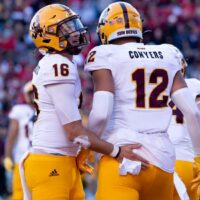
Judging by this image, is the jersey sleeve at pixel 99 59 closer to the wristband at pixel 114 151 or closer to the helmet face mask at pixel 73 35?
the helmet face mask at pixel 73 35

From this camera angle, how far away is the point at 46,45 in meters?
5.08

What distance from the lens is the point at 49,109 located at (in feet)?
16.0

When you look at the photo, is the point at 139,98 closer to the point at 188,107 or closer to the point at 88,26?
the point at 188,107

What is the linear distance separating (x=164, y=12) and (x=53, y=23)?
10.7m

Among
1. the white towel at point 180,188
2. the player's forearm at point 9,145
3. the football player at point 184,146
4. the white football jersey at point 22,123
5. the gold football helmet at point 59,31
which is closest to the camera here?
the gold football helmet at point 59,31

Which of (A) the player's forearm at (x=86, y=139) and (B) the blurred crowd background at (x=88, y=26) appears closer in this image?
(A) the player's forearm at (x=86, y=139)

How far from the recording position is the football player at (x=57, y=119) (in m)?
4.77

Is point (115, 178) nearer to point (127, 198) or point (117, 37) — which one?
point (127, 198)

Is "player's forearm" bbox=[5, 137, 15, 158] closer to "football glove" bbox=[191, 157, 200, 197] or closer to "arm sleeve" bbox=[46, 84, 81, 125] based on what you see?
"football glove" bbox=[191, 157, 200, 197]

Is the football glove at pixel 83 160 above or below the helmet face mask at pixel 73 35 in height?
below

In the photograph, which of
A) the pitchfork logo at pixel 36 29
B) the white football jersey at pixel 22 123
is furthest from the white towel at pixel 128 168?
the white football jersey at pixel 22 123

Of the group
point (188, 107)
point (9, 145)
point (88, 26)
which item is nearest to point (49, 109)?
point (188, 107)

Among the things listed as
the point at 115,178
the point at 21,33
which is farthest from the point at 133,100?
the point at 21,33

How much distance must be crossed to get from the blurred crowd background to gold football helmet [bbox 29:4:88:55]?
843 centimetres
